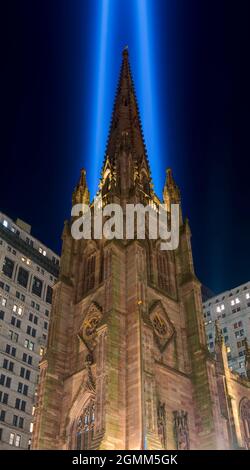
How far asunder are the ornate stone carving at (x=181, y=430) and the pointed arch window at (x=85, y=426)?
610 cm

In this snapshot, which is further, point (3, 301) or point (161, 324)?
point (3, 301)

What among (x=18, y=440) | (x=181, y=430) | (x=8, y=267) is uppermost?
(x=8, y=267)

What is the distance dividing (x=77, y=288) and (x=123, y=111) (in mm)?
29036

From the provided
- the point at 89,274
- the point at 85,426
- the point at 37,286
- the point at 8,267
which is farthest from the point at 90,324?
the point at 37,286

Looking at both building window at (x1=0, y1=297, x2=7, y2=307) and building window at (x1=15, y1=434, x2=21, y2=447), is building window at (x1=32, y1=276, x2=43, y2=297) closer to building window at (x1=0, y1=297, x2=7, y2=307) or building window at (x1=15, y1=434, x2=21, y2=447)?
building window at (x1=0, y1=297, x2=7, y2=307)

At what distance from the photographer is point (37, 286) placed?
7581cm

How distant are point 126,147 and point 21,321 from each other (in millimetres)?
28279

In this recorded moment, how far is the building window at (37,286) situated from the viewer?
74912 millimetres

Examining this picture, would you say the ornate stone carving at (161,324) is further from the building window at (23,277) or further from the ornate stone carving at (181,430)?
the building window at (23,277)

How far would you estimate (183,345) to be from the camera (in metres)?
44.4

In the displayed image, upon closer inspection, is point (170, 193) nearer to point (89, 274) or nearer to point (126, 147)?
point (126, 147)

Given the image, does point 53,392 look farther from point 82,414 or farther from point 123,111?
point 123,111

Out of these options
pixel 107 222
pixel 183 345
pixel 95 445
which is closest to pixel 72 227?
pixel 107 222

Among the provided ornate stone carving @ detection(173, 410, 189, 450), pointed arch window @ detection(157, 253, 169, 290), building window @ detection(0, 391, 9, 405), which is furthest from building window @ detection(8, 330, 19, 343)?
ornate stone carving @ detection(173, 410, 189, 450)
